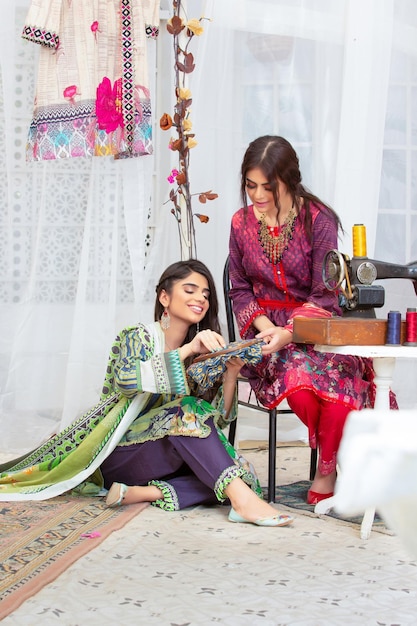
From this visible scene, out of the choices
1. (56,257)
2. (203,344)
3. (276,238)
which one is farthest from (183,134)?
(203,344)

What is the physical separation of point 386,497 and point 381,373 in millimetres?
1815

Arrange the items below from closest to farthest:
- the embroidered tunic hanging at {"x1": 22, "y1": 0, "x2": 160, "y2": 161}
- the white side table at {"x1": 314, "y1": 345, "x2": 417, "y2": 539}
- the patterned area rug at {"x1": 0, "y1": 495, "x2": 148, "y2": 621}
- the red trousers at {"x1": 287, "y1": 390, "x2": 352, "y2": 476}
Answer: the patterned area rug at {"x1": 0, "y1": 495, "x2": 148, "y2": 621}
the white side table at {"x1": 314, "y1": 345, "x2": 417, "y2": 539}
the red trousers at {"x1": 287, "y1": 390, "x2": 352, "y2": 476}
the embroidered tunic hanging at {"x1": 22, "y1": 0, "x2": 160, "y2": 161}

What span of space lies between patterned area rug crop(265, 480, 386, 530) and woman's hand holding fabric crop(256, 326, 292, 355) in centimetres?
51

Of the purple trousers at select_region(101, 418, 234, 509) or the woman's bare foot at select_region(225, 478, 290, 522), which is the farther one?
the purple trousers at select_region(101, 418, 234, 509)

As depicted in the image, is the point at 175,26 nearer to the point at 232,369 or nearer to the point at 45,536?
the point at 232,369

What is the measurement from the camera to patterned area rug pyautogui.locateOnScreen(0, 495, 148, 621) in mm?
2006

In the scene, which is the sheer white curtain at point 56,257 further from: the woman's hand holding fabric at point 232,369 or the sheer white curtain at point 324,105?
the woman's hand holding fabric at point 232,369

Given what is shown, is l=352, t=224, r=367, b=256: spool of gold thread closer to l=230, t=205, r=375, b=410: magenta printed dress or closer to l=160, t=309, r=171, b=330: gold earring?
l=230, t=205, r=375, b=410: magenta printed dress

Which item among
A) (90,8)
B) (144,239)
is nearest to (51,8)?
(90,8)

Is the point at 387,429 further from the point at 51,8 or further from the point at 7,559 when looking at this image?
the point at 51,8

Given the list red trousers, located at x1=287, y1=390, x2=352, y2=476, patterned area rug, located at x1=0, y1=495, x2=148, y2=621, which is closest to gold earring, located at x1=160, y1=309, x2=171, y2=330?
red trousers, located at x1=287, y1=390, x2=352, y2=476

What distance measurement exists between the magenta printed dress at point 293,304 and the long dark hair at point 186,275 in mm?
108

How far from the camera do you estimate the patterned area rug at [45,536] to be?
2.01 m

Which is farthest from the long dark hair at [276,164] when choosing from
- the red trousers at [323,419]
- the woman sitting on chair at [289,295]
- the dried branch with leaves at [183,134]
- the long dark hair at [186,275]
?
the dried branch with leaves at [183,134]
